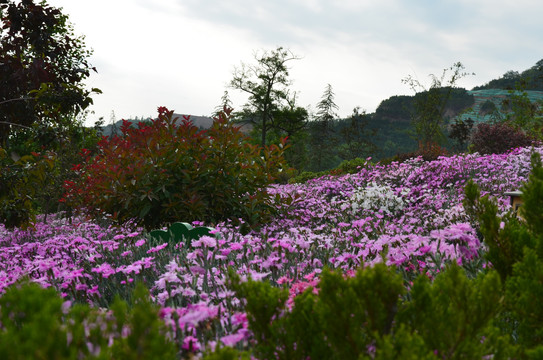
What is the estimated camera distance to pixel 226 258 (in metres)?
3.35

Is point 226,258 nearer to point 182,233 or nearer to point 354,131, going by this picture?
point 182,233

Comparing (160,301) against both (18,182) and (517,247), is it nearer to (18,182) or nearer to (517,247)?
(517,247)

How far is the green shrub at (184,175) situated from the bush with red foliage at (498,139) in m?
13.0

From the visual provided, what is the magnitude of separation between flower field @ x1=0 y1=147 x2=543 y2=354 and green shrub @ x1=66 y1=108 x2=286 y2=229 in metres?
0.45

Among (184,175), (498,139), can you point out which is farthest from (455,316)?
(498,139)

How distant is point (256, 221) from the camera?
19.7 ft

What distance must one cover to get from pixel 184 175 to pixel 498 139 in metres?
14.6

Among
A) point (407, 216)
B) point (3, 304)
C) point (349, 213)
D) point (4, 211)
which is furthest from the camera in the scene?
point (349, 213)

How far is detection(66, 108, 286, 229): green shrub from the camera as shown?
5.97 m

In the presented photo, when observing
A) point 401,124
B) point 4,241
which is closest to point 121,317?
point 4,241

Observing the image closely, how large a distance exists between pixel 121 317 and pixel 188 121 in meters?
5.53

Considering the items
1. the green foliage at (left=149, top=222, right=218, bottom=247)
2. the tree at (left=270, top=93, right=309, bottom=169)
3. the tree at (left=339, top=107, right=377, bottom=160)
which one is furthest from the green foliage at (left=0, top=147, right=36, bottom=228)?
the tree at (left=339, top=107, right=377, bottom=160)

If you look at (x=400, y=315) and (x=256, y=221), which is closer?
(x=400, y=315)

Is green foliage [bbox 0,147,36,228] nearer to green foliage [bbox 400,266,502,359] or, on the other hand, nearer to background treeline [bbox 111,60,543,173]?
green foliage [bbox 400,266,502,359]
